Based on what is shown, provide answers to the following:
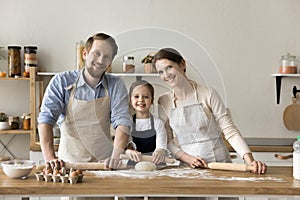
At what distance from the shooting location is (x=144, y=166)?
186 centimetres

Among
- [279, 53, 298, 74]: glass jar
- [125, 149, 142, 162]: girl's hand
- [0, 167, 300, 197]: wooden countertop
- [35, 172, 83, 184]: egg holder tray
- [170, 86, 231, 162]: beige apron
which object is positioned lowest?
[0, 167, 300, 197]: wooden countertop

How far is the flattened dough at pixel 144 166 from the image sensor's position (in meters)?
1.86

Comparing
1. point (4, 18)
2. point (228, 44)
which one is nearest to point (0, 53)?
point (4, 18)

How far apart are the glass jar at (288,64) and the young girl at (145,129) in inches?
67.8

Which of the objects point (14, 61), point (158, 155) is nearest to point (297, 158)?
point (158, 155)

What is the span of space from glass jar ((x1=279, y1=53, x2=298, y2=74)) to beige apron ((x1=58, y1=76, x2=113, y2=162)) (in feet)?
5.73

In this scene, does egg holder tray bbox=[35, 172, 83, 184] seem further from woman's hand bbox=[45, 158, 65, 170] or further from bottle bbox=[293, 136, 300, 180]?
bottle bbox=[293, 136, 300, 180]

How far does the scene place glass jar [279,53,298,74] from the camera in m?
3.38

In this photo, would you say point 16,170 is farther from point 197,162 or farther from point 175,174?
point 197,162

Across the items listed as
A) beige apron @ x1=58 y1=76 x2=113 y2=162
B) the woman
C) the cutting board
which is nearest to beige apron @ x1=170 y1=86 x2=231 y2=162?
the woman

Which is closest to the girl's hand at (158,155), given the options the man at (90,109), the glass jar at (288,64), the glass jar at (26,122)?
the man at (90,109)

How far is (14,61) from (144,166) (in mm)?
1747

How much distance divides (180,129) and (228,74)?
1.59 meters

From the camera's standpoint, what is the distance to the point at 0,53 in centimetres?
338
